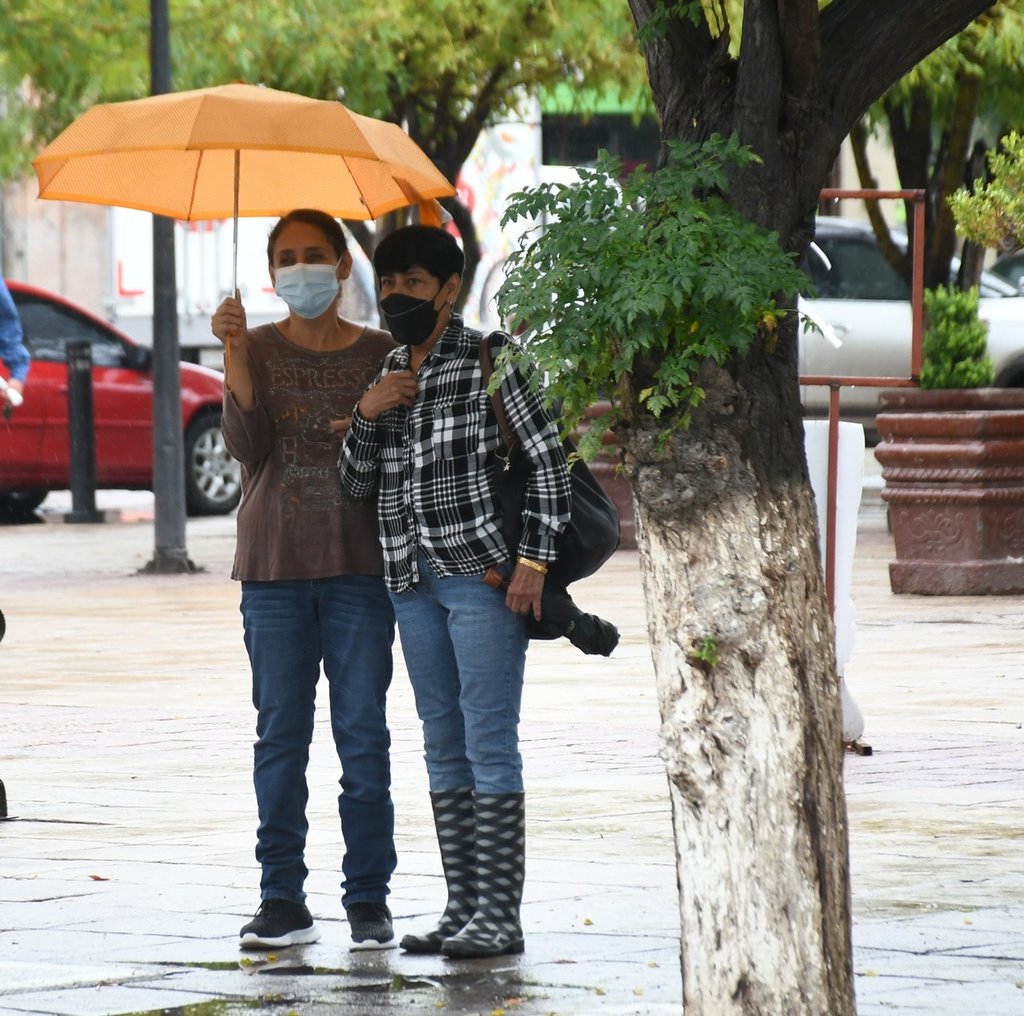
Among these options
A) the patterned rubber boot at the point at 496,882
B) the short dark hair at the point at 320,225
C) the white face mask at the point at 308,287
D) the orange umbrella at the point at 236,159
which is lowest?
the patterned rubber boot at the point at 496,882

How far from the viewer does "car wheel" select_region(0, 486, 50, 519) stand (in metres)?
20.0

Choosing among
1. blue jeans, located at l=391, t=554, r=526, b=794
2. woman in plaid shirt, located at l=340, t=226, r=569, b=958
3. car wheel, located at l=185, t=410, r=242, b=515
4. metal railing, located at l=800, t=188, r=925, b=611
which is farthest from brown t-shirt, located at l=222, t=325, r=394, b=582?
car wheel, located at l=185, t=410, r=242, b=515

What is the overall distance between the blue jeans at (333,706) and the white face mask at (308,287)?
673 mm

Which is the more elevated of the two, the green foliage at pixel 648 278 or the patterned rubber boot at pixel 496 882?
the green foliage at pixel 648 278

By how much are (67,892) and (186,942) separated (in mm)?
710

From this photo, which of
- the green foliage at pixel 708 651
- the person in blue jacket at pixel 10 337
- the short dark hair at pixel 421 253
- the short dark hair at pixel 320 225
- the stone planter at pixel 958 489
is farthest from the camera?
the stone planter at pixel 958 489

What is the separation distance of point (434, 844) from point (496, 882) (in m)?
1.33

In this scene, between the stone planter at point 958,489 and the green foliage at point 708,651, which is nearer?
the green foliage at point 708,651

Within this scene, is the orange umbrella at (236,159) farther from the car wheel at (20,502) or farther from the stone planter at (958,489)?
the car wheel at (20,502)

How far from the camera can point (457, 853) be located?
18.8 feet

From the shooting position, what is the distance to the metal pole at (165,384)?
49.8 feet

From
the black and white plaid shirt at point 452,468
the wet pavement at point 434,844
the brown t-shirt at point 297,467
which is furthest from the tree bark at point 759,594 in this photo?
the brown t-shirt at point 297,467

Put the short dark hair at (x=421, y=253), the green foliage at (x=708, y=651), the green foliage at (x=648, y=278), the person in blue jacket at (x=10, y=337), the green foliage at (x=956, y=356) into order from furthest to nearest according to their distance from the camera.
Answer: the green foliage at (x=956, y=356) < the person in blue jacket at (x=10, y=337) < the short dark hair at (x=421, y=253) < the green foliage at (x=708, y=651) < the green foliage at (x=648, y=278)

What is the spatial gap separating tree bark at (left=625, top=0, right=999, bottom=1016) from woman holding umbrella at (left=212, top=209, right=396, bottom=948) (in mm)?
1551
